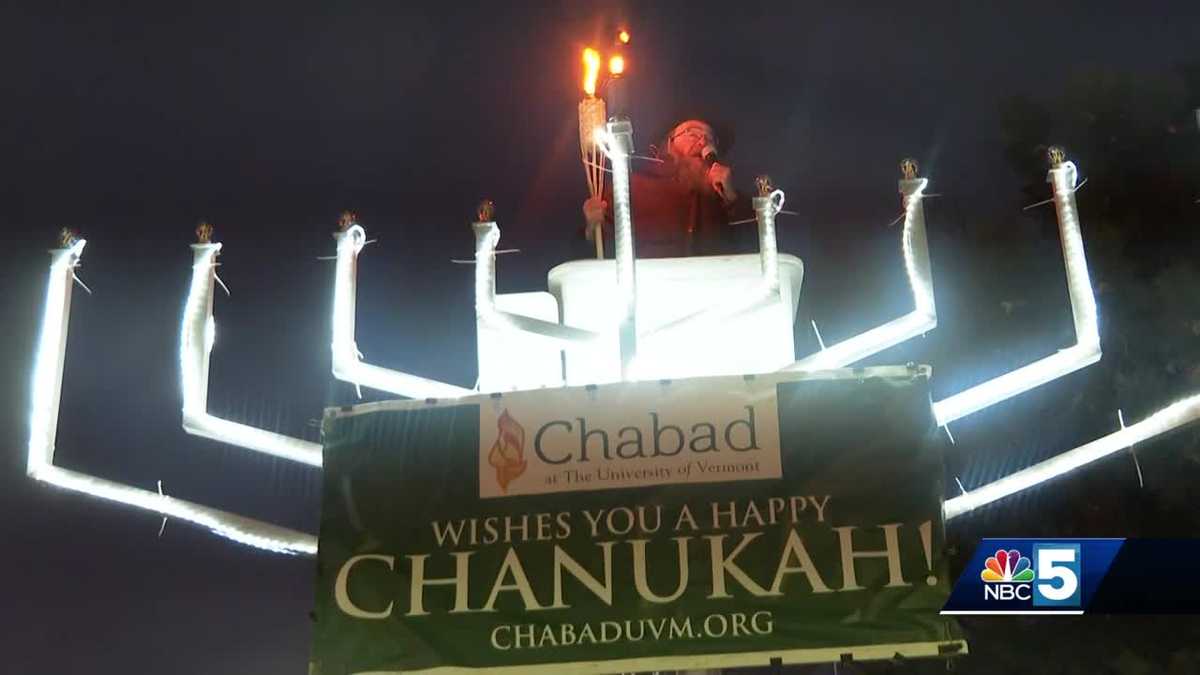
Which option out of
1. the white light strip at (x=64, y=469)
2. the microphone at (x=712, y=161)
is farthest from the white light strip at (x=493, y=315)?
the microphone at (x=712, y=161)

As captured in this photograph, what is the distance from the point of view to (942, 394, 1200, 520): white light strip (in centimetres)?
566

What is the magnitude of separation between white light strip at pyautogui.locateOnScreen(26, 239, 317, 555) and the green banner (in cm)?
48

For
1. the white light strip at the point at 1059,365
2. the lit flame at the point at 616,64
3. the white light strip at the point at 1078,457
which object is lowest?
the white light strip at the point at 1078,457

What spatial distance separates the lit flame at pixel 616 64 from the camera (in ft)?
24.7

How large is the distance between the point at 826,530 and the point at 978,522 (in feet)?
26.2

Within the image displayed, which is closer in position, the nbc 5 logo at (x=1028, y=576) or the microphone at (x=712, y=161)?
the nbc 5 logo at (x=1028, y=576)

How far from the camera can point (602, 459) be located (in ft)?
18.4

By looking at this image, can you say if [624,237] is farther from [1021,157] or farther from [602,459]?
[1021,157]

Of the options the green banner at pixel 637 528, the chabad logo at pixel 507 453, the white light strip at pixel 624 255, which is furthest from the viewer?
the white light strip at pixel 624 255

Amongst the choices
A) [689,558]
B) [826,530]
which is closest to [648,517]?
[689,558]

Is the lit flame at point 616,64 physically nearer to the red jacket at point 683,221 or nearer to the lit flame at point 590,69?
the lit flame at point 590,69

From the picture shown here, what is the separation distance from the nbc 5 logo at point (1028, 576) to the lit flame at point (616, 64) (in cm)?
336

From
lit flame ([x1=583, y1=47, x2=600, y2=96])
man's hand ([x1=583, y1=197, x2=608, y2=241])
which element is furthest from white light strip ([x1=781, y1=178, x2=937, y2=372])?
lit flame ([x1=583, y1=47, x2=600, y2=96])

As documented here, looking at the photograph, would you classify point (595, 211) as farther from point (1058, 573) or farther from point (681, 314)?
point (1058, 573)
